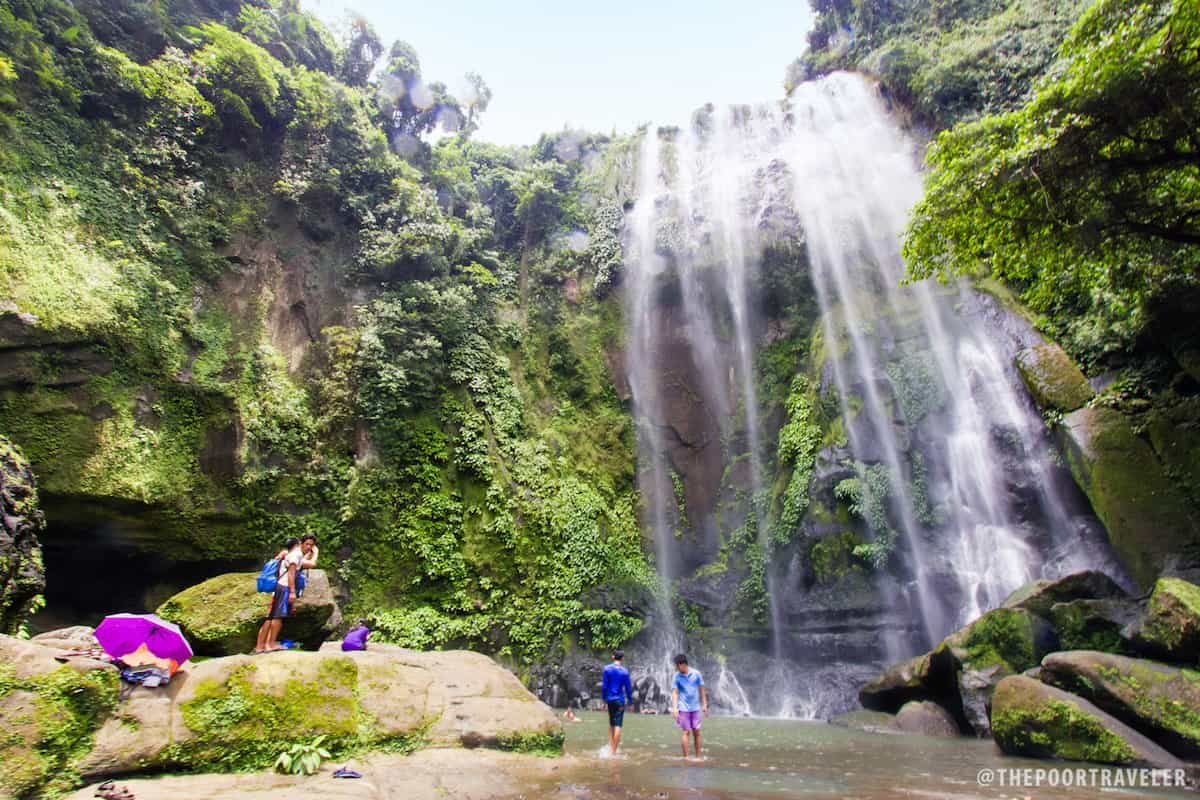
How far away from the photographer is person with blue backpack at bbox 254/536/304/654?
21.4 feet

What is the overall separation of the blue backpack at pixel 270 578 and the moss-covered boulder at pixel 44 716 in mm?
2203

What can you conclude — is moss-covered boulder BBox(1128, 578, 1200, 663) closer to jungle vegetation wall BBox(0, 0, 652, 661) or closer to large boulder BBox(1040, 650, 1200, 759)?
large boulder BBox(1040, 650, 1200, 759)

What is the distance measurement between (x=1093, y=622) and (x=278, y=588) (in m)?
11.3

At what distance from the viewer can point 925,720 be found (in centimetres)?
989

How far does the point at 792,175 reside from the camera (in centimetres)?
2225

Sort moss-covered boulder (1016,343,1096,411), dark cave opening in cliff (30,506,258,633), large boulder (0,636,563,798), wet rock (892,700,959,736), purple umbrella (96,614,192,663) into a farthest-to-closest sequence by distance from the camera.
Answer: moss-covered boulder (1016,343,1096,411), dark cave opening in cliff (30,506,258,633), wet rock (892,700,959,736), purple umbrella (96,614,192,663), large boulder (0,636,563,798)

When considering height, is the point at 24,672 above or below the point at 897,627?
below

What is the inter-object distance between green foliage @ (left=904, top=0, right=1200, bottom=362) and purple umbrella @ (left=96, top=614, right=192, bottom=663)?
10.9 meters

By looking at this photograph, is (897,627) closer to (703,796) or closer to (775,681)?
(775,681)

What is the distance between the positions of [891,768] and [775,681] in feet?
29.1

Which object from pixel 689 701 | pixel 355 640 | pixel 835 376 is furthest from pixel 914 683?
pixel 355 640

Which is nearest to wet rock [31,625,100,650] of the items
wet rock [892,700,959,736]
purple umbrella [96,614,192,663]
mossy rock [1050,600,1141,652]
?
purple umbrella [96,614,192,663]

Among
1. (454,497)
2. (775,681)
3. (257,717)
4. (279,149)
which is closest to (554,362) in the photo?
(454,497)

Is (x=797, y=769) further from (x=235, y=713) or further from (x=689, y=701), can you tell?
(x=235, y=713)
